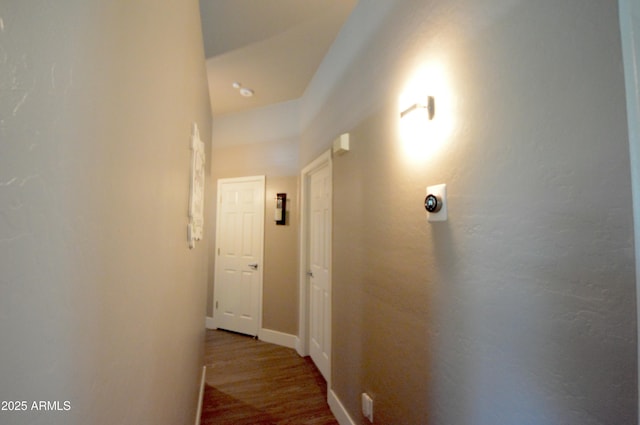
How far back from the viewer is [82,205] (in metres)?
0.47

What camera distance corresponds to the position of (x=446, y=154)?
3.83ft

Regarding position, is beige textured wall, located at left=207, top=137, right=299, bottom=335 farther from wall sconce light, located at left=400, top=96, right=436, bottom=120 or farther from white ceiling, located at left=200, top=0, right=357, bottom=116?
wall sconce light, located at left=400, top=96, right=436, bottom=120

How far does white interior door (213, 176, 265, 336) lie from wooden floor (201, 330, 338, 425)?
41cm

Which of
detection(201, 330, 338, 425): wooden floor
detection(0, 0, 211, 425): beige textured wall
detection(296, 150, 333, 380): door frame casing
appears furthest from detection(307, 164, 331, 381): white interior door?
detection(0, 0, 211, 425): beige textured wall

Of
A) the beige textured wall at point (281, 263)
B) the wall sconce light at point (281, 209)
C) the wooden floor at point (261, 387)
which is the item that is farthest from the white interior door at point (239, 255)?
the wooden floor at point (261, 387)

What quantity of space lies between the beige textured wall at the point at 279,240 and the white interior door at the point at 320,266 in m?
0.39

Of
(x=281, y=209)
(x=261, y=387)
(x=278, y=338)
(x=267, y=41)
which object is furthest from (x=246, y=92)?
(x=261, y=387)

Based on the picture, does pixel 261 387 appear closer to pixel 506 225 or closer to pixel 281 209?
pixel 281 209

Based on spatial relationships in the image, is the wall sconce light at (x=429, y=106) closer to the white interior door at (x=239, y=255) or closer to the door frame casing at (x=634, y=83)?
the door frame casing at (x=634, y=83)

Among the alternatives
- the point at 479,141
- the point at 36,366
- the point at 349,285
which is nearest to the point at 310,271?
the point at 349,285

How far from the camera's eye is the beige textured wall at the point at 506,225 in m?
0.68

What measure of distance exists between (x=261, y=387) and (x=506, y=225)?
102 inches

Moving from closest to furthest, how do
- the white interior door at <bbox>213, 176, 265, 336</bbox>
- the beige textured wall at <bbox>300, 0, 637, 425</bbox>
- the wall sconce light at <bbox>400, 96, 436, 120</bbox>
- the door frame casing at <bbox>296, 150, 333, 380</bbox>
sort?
the beige textured wall at <bbox>300, 0, 637, 425</bbox> < the wall sconce light at <bbox>400, 96, 436, 120</bbox> < the door frame casing at <bbox>296, 150, 333, 380</bbox> < the white interior door at <bbox>213, 176, 265, 336</bbox>

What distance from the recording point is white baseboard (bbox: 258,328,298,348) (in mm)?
3465
